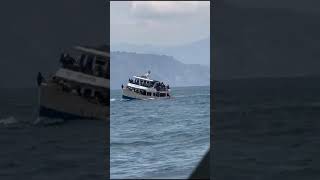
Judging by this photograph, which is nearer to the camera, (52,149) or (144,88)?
(52,149)

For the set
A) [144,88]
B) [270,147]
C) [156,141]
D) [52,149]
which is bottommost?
[156,141]

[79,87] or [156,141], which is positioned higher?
[79,87]

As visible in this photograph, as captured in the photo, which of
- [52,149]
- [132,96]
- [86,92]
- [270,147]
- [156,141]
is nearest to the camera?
[52,149]

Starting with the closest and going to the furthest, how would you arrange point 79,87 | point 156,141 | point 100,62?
Answer: point 100,62 → point 79,87 → point 156,141

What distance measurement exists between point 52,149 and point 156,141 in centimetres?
2496

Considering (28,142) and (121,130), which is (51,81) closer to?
(28,142)

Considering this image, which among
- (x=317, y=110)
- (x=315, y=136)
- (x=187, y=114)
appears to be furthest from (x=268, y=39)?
(x=315, y=136)

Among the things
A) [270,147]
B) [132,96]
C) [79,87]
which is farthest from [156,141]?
[132,96]

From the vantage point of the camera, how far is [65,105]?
4356cm

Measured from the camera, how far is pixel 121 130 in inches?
2709

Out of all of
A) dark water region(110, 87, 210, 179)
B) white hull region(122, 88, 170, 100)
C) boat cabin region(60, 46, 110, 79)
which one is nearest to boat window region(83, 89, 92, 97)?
boat cabin region(60, 46, 110, 79)

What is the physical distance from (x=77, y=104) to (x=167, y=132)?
29275 millimetres

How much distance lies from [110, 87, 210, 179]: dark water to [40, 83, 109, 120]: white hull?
4.40 meters

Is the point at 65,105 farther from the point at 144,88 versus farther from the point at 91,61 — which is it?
the point at 144,88
